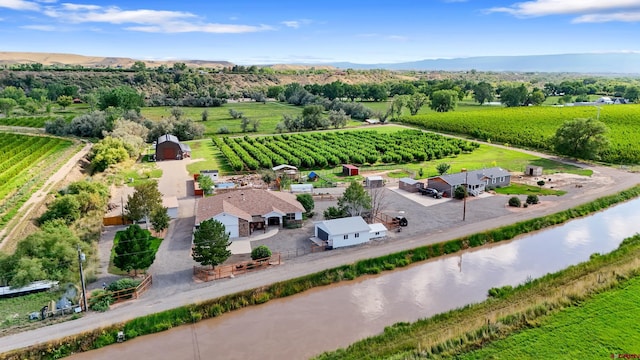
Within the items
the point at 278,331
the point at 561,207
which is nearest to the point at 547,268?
the point at 561,207

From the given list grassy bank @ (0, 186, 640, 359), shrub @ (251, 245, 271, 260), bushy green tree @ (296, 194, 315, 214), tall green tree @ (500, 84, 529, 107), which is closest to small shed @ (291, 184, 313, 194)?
bushy green tree @ (296, 194, 315, 214)

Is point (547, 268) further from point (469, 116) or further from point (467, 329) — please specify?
point (469, 116)

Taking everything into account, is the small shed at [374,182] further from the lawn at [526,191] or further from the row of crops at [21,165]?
the row of crops at [21,165]

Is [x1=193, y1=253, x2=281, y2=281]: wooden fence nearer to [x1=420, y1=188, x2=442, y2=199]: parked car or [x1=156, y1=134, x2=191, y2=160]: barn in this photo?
[x1=420, y1=188, x2=442, y2=199]: parked car

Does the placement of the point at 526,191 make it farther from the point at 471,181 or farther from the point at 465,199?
the point at 465,199

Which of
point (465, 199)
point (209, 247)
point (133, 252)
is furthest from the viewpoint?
point (465, 199)

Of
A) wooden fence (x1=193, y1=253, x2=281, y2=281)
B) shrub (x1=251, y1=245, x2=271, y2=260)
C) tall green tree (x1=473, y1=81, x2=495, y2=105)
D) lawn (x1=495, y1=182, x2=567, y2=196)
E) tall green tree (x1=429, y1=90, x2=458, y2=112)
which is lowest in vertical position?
wooden fence (x1=193, y1=253, x2=281, y2=281)

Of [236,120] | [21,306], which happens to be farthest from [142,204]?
[236,120]

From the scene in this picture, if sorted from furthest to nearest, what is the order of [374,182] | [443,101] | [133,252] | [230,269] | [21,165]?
[443,101], [21,165], [374,182], [230,269], [133,252]
